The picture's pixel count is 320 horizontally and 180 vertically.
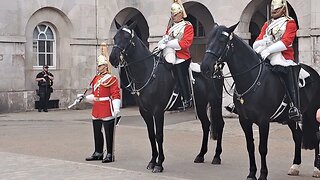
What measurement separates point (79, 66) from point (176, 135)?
8814 millimetres

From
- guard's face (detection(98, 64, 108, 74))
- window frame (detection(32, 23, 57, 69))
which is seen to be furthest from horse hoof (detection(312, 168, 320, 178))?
window frame (detection(32, 23, 57, 69))

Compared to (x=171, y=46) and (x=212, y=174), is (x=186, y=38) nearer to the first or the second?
(x=171, y=46)

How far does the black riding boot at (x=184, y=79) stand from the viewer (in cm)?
962

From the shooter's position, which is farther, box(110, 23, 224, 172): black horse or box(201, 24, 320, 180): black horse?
box(110, 23, 224, 172): black horse

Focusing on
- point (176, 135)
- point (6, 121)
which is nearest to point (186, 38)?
point (176, 135)

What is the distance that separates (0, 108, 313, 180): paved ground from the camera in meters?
8.91

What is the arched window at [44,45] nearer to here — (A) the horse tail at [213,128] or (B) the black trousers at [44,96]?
(B) the black trousers at [44,96]

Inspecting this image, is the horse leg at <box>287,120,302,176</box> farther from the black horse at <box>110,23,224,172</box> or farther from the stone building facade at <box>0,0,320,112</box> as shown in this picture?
the stone building facade at <box>0,0,320,112</box>

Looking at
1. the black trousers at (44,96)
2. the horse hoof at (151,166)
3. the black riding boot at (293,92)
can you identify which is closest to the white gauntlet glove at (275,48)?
the black riding boot at (293,92)

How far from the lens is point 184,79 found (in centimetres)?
971

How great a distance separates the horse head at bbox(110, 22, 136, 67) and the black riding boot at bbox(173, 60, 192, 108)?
896 millimetres

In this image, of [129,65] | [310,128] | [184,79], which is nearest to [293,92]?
[310,128]

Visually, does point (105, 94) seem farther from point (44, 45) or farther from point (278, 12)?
point (44, 45)

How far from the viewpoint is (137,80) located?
9.49 metres
